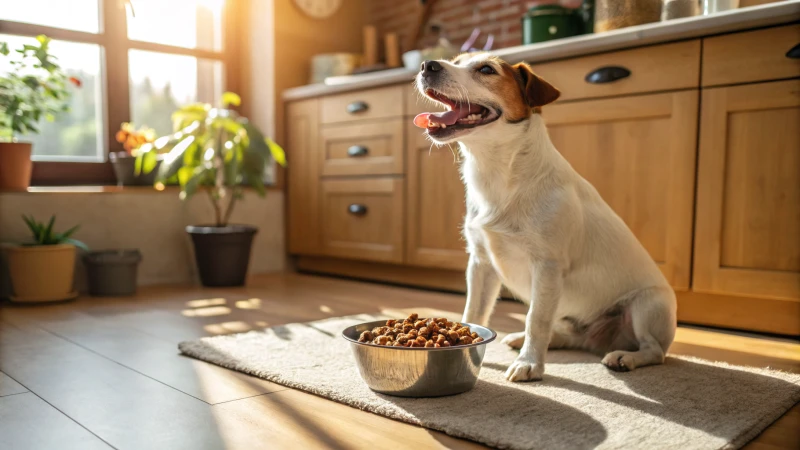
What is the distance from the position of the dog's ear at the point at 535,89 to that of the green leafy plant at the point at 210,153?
80.1 inches

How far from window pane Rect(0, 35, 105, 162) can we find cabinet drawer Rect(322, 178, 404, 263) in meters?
1.30

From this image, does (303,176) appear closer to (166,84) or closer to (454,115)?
(166,84)

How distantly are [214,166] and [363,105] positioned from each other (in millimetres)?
836

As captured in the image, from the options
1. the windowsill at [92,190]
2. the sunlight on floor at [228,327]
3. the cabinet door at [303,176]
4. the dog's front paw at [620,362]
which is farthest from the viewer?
the cabinet door at [303,176]

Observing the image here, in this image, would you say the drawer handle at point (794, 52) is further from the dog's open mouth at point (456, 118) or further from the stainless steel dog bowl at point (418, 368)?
the stainless steel dog bowl at point (418, 368)

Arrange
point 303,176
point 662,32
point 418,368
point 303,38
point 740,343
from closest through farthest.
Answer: point 418,368
point 740,343
point 662,32
point 303,176
point 303,38

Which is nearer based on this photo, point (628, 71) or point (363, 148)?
point (628, 71)

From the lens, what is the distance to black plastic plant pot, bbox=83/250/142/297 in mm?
3094

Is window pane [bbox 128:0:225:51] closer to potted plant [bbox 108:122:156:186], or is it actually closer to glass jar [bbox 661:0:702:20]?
potted plant [bbox 108:122:156:186]

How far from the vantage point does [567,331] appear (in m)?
1.94

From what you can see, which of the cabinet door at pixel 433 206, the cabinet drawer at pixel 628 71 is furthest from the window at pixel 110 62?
the cabinet drawer at pixel 628 71

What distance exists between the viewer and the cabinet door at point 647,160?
2.35m

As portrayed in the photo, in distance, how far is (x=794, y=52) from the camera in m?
2.09

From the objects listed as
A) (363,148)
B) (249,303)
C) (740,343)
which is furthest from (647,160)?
(249,303)
